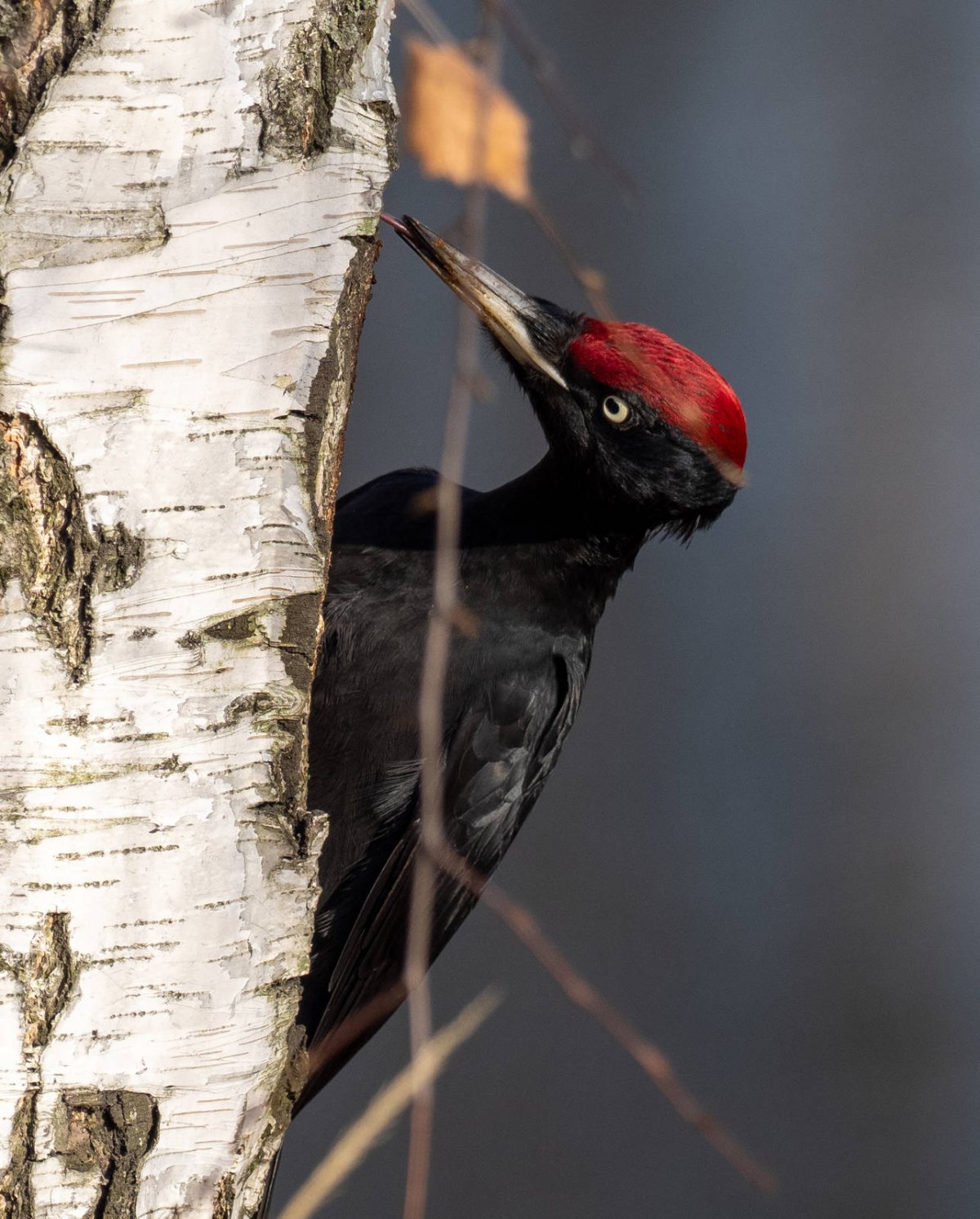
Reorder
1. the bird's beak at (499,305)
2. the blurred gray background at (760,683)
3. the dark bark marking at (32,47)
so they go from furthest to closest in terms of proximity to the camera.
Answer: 1. the blurred gray background at (760,683)
2. the bird's beak at (499,305)
3. the dark bark marking at (32,47)

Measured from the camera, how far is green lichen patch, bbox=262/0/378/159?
97 centimetres

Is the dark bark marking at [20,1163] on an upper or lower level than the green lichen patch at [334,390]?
lower

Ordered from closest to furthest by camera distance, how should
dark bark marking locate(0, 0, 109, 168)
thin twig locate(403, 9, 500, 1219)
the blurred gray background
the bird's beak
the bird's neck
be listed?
thin twig locate(403, 9, 500, 1219), dark bark marking locate(0, 0, 109, 168), the bird's beak, the bird's neck, the blurred gray background

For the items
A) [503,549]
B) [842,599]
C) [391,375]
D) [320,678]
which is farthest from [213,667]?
[842,599]

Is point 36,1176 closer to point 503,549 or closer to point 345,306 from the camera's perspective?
point 345,306

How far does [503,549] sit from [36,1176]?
1.22 metres

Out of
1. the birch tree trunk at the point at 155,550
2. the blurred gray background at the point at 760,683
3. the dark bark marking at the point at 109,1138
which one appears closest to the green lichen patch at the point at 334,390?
the birch tree trunk at the point at 155,550

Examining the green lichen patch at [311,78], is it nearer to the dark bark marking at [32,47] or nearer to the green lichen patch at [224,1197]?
the dark bark marking at [32,47]

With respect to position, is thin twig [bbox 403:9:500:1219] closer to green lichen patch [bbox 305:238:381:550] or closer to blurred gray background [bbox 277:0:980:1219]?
green lichen patch [bbox 305:238:381:550]

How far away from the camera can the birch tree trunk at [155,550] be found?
3.01 feet

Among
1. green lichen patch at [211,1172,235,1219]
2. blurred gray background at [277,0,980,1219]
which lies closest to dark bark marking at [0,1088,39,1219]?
green lichen patch at [211,1172,235,1219]

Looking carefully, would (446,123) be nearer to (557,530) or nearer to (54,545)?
(54,545)

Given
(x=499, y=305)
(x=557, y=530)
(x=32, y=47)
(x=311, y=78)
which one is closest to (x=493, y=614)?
(x=557, y=530)

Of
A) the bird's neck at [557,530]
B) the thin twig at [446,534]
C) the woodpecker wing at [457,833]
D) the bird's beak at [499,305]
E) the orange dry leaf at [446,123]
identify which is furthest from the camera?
the bird's neck at [557,530]
